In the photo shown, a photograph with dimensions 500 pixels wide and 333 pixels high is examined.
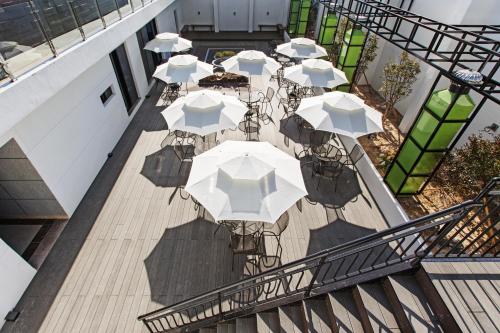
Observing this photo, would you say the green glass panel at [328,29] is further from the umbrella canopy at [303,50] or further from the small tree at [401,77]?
the small tree at [401,77]

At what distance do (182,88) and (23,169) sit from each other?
918 centimetres

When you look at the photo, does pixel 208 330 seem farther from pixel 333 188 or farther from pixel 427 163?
pixel 427 163

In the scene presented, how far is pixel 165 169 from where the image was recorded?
331 inches

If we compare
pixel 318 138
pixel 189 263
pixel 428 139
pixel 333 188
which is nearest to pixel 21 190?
pixel 189 263

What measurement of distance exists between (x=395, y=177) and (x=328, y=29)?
37.4 feet

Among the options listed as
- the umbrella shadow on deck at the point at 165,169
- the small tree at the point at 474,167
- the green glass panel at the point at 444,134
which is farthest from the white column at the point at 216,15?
the small tree at the point at 474,167

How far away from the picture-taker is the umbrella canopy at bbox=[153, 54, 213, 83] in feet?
31.2

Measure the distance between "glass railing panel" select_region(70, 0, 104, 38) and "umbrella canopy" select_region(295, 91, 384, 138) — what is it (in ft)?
21.0

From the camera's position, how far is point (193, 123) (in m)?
6.92

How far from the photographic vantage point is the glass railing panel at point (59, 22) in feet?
15.9

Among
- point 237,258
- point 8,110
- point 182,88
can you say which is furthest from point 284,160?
point 182,88

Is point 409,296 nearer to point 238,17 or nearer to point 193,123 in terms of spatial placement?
point 193,123

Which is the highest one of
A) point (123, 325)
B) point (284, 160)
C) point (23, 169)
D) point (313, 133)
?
point (284, 160)

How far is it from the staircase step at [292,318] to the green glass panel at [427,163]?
186 inches
